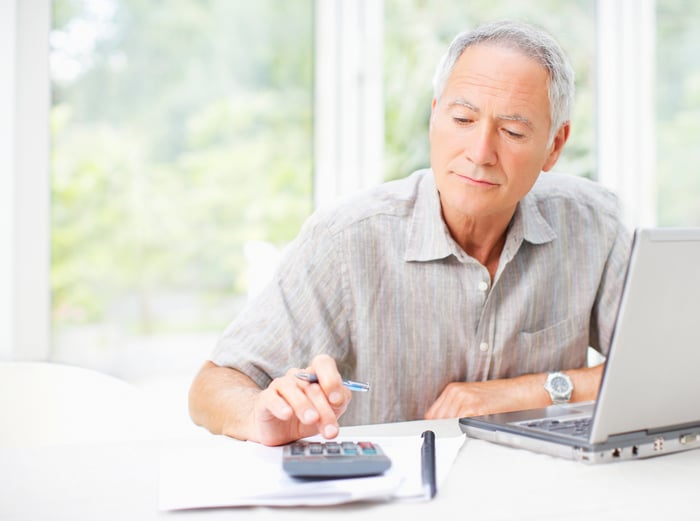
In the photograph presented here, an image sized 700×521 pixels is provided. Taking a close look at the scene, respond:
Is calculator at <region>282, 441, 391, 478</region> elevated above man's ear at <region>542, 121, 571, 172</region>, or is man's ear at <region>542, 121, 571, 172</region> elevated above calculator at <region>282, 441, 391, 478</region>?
man's ear at <region>542, 121, 571, 172</region>

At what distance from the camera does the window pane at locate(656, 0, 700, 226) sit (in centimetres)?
300

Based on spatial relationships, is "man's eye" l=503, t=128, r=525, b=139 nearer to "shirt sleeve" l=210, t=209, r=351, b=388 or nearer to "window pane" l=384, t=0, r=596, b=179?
"shirt sleeve" l=210, t=209, r=351, b=388

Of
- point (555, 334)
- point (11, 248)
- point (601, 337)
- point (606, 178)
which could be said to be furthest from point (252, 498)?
point (606, 178)

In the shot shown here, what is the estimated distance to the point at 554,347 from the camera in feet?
5.27

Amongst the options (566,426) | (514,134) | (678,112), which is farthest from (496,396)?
(678,112)

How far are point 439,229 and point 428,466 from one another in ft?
2.31

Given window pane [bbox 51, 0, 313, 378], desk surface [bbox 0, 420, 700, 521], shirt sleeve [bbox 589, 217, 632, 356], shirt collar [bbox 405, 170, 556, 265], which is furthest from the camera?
window pane [bbox 51, 0, 313, 378]

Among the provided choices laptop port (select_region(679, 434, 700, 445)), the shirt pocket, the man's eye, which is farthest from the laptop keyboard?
the man's eye

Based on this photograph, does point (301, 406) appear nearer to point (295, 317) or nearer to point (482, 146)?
point (295, 317)

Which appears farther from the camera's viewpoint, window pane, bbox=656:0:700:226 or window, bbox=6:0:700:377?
window pane, bbox=656:0:700:226

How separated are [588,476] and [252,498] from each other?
15.1 inches

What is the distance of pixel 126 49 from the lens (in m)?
2.27

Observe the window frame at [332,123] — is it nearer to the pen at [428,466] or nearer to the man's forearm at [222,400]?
the man's forearm at [222,400]

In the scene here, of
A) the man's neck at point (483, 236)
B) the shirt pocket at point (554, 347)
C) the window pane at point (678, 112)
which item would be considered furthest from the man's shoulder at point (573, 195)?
the window pane at point (678, 112)
